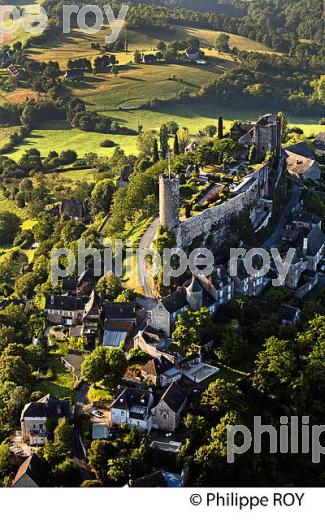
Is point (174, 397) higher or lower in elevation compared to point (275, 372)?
lower

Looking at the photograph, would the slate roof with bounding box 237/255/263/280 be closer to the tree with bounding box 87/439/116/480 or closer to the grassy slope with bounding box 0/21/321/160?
the tree with bounding box 87/439/116/480

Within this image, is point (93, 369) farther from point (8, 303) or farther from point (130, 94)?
point (130, 94)

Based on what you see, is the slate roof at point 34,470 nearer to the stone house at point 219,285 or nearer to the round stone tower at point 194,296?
the round stone tower at point 194,296

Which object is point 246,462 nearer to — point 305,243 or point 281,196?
point 305,243

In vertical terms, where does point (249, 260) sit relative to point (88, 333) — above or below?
above

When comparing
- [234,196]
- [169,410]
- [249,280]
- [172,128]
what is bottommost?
[169,410]

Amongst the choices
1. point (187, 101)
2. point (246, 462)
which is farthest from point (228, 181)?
point (187, 101)

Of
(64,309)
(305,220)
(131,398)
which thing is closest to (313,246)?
(305,220)
